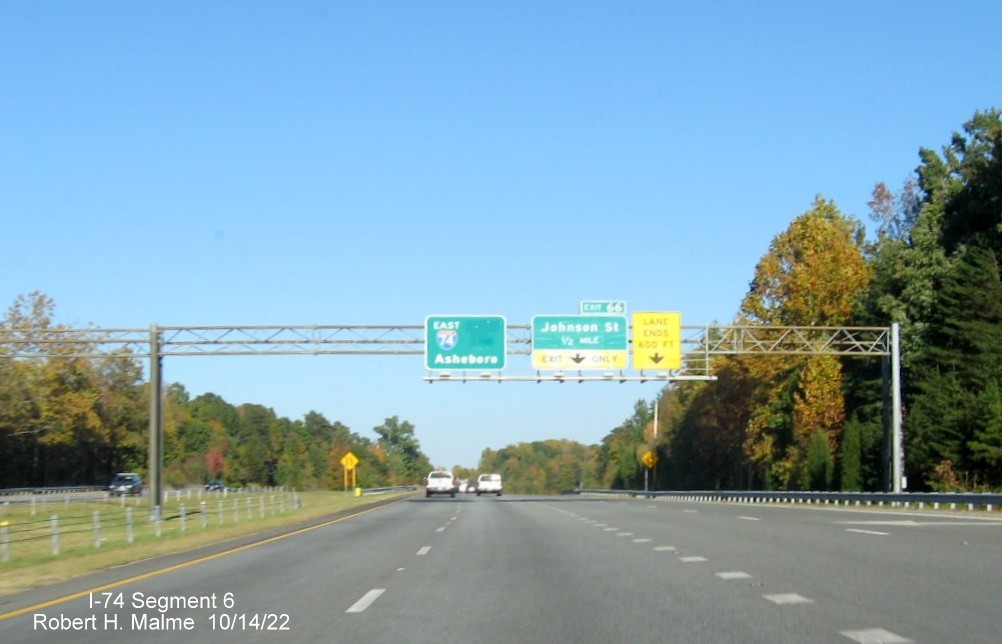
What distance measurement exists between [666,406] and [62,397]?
68.4 m

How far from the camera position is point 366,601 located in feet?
46.3

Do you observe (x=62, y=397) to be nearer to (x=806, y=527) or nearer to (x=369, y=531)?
(x=369, y=531)

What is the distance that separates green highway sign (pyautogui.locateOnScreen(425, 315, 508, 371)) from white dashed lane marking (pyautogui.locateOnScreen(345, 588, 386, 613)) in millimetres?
32543

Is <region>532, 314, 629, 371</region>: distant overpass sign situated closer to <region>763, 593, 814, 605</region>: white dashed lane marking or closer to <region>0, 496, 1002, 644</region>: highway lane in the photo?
<region>0, 496, 1002, 644</region>: highway lane

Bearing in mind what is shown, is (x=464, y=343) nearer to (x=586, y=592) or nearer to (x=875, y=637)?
(x=586, y=592)

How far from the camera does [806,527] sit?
27859 mm

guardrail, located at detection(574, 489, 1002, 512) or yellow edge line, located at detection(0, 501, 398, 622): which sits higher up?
yellow edge line, located at detection(0, 501, 398, 622)

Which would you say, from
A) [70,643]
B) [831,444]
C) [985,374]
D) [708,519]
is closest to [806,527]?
[708,519]

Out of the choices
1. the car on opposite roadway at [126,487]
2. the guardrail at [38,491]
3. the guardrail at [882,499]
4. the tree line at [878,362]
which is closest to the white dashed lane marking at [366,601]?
the guardrail at [882,499]

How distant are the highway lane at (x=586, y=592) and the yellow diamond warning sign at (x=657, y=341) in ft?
76.1

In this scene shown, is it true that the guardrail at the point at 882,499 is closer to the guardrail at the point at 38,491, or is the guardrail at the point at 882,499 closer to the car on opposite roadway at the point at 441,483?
the car on opposite roadway at the point at 441,483

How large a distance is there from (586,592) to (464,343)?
33.7m

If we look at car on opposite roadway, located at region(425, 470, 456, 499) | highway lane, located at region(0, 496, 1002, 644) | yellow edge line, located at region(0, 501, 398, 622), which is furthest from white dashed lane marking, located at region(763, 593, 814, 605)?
car on opposite roadway, located at region(425, 470, 456, 499)

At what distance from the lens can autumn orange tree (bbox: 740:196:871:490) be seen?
68.3 metres
